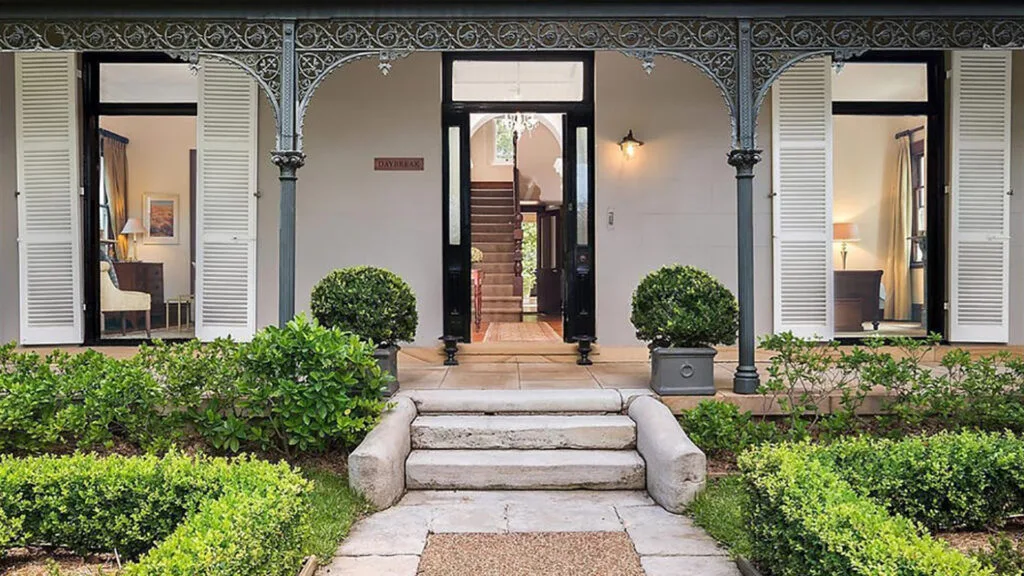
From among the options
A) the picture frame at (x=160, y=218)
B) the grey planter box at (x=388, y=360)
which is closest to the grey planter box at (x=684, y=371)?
the grey planter box at (x=388, y=360)

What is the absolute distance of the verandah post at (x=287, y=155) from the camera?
4.45m

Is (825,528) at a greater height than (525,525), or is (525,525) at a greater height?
(825,528)

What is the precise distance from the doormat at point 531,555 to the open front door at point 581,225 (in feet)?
11.3

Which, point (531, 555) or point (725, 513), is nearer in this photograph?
point (531, 555)

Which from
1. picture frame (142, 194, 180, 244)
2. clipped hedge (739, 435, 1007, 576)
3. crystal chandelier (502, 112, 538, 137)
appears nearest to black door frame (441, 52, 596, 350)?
picture frame (142, 194, 180, 244)

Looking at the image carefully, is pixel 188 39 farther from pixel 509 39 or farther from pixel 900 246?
pixel 900 246

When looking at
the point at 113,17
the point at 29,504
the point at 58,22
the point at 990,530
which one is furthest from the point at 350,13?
the point at 990,530

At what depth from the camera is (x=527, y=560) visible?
2.86 m

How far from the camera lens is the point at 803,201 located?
6332 millimetres

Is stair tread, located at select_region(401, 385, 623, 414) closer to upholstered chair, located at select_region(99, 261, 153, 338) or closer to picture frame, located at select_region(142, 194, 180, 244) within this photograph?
upholstered chair, located at select_region(99, 261, 153, 338)

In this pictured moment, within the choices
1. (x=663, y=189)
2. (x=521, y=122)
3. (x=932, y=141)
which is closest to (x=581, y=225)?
(x=663, y=189)

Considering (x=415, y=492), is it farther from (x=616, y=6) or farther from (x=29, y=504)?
(x=616, y=6)

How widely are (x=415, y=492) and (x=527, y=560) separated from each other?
3.41ft

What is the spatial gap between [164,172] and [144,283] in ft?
4.19
